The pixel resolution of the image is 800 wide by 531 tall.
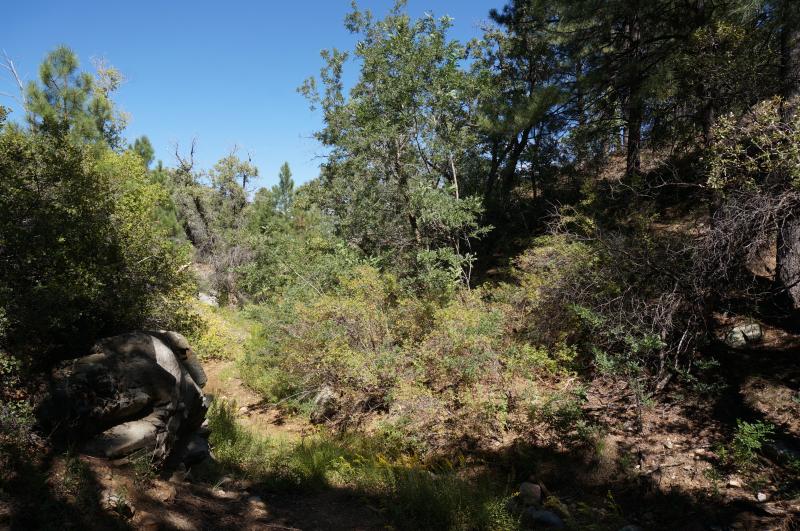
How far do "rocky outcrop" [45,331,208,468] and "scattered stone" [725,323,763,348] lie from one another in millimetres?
8091

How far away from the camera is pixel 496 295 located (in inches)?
364

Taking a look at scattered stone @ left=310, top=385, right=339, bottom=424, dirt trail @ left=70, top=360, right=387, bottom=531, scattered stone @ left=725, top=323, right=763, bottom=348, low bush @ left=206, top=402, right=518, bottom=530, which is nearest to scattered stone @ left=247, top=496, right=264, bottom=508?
dirt trail @ left=70, top=360, right=387, bottom=531

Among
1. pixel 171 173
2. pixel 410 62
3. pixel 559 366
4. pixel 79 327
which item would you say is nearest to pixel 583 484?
pixel 559 366

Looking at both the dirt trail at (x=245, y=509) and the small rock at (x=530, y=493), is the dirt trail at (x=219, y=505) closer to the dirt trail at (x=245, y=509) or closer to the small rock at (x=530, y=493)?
the dirt trail at (x=245, y=509)

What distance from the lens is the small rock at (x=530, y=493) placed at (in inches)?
203

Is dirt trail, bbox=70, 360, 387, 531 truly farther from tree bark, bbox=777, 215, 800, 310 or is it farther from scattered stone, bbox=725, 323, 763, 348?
tree bark, bbox=777, 215, 800, 310

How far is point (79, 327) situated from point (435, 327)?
5.86 metres

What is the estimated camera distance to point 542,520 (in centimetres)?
478

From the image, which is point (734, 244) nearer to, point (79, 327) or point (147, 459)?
point (147, 459)

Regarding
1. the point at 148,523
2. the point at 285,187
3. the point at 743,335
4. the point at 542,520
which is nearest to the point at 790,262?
the point at 743,335

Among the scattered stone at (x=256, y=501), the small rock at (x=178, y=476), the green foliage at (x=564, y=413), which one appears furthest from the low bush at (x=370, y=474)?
the green foliage at (x=564, y=413)

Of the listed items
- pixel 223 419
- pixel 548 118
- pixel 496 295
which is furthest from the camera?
pixel 548 118

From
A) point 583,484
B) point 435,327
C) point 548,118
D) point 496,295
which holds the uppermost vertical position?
point 548,118

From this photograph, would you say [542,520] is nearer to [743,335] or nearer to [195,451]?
[743,335]
